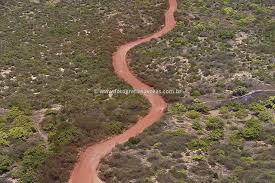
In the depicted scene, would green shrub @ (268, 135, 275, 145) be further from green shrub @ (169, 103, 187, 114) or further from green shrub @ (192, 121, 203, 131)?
green shrub @ (169, 103, 187, 114)

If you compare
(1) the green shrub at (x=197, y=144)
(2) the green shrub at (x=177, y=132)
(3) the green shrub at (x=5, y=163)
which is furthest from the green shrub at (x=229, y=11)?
(3) the green shrub at (x=5, y=163)

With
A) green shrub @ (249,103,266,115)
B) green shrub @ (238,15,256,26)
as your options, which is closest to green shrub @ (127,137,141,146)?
green shrub @ (249,103,266,115)

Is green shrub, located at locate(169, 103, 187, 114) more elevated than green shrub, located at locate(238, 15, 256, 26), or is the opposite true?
green shrub, located at locate(238, 15, 256, 26)

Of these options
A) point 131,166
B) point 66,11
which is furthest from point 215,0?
point 131,166

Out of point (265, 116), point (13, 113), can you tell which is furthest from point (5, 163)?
point (265, 116)

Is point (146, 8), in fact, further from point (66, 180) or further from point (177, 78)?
point (66, 180)

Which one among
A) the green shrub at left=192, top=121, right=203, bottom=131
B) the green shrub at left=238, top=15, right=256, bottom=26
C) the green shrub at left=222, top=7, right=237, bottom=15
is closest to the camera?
the green shrub at left=192, top=121, right=203, bottom=131

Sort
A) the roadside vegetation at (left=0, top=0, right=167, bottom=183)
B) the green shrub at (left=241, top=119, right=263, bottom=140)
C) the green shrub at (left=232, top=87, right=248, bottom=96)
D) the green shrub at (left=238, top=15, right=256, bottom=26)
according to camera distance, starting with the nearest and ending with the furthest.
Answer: the roadside vegetation at (left=0, top=0, right=167, bottom=183) → the green shrub at (left=241, top=119, right=263, bottom=140) → the green shrub at (left=232, top=87, right=248, bottom=96) → the green shrub at (left=238, top=15, right=256, bottom=26)
